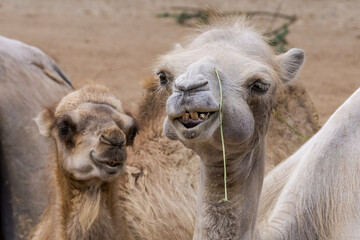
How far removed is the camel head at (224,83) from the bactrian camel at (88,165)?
3.43 ft

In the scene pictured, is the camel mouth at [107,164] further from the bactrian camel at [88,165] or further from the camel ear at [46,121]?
the camel ear at [46,121]

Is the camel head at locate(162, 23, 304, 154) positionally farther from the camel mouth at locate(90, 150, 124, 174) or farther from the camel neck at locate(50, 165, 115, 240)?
the camel neck at locate(50, 165, 115, 240)

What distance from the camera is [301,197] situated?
379cm

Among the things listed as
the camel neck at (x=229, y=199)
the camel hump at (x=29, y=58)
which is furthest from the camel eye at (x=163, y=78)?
the camel hump at (x=29, y=58)

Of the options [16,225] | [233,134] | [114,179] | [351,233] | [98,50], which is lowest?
[98,50]

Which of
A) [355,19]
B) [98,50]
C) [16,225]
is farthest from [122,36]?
[16,225]

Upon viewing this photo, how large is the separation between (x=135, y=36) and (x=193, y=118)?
12.8 m

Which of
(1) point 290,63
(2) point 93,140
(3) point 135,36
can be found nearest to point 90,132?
(2) point 93,140

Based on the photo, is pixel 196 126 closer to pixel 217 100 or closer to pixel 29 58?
pixel 217 100

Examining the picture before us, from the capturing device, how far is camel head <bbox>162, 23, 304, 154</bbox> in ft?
10.1

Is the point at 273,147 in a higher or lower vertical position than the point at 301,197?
lower

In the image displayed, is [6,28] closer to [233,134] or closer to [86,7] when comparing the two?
[86,7]

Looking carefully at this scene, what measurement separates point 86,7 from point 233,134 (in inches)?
639

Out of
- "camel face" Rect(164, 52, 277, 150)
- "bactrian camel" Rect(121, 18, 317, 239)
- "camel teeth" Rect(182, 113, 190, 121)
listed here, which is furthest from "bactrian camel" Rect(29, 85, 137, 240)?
"camel teeth" Rect(182, 113, 190, 121)
